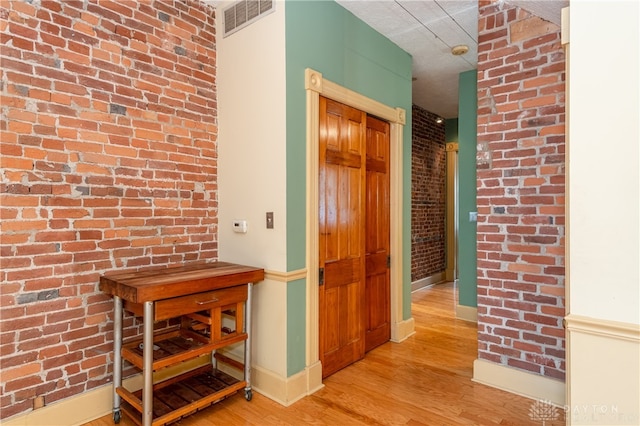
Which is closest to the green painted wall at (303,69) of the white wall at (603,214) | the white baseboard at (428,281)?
the white wall at (603,214)

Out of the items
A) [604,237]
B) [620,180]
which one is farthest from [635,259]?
[620,180]

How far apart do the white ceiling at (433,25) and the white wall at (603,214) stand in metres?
1.15

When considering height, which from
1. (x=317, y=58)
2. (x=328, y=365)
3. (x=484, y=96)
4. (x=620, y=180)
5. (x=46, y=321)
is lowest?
(x=328, y=365)

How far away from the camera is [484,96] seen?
9.64 feet

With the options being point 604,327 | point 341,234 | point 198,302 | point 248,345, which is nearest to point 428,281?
point 341,234

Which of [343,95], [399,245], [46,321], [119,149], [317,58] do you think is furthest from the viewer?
[399,245]

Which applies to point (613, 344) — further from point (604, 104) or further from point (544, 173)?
point (544, 173)

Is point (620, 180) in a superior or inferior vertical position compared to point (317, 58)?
inferior

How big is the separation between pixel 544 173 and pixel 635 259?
4.69 ft

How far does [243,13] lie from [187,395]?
9.58 feet

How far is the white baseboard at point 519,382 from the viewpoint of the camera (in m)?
2.55

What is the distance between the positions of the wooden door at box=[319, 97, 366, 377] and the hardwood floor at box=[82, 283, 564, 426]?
254mm

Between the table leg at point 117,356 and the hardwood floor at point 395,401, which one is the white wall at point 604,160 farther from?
the table leg at point 117,356

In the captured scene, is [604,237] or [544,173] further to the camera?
[544,173]
